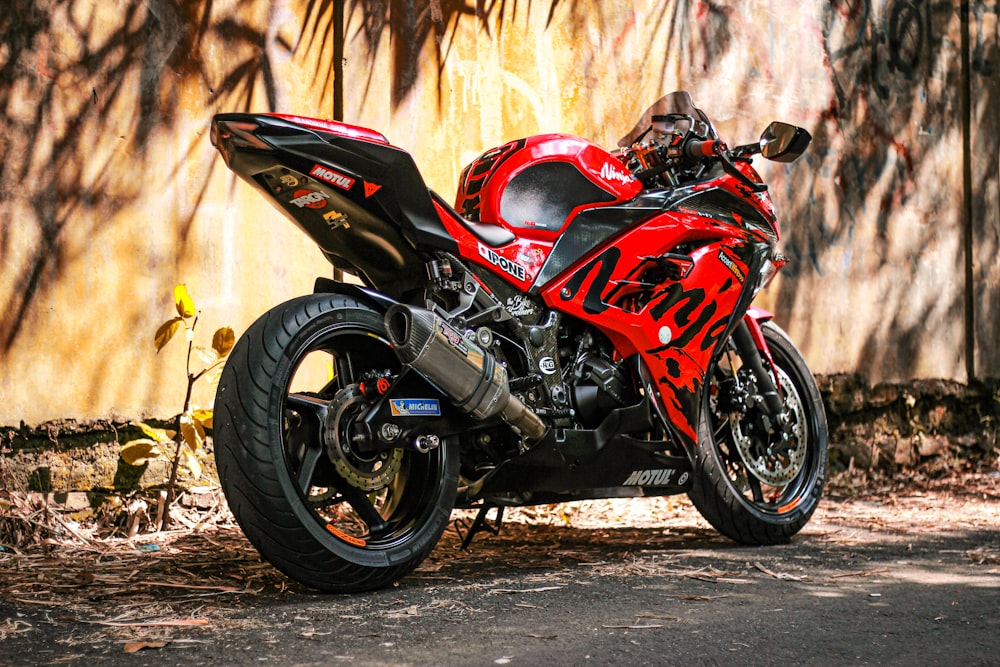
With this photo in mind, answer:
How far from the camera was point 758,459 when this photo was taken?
165 inches

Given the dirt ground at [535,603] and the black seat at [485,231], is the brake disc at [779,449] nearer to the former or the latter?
the dirt ground at [535,603]

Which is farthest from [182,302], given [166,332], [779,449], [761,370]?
[779,449]

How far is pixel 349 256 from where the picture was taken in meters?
3.29

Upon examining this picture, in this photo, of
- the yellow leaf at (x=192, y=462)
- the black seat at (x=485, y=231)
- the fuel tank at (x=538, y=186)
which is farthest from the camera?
the yellow leaf at (x=192, y=462)

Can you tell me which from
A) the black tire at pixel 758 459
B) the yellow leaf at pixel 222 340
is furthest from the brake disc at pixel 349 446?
the black tire at pixel 758 459

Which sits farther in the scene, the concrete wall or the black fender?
the concrete wall

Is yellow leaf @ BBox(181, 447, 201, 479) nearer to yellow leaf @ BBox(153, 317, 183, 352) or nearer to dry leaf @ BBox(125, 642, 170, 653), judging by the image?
yellow leaf @ BBox(153, 317, 183, 352)

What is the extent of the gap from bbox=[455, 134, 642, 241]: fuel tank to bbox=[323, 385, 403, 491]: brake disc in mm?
844

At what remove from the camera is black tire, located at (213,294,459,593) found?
2.80 m

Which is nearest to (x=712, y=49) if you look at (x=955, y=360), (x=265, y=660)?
(x=955, y=360)

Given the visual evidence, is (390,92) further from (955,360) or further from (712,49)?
(955,360)

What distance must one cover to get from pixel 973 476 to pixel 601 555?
3297 mm

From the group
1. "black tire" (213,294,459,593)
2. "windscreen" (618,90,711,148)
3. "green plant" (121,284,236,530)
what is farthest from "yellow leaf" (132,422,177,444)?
"windscreen" (618,90,711,148)

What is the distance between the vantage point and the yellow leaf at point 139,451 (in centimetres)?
385
